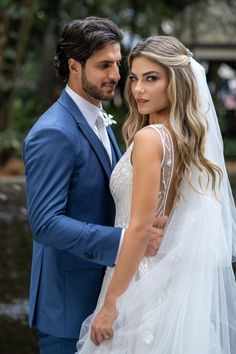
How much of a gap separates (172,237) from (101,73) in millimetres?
683

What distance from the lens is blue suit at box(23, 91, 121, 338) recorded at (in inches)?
108

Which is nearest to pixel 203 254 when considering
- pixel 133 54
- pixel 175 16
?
pixel 133 54

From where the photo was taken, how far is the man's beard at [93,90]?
2939 mm

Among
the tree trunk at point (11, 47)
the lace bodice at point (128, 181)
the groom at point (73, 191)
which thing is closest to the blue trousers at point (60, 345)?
the groom at point (73, 191)

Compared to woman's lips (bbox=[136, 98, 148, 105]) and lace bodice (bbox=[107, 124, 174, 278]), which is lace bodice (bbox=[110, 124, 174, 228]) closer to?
lace bodice (bbox=[107, 124, 174, 278])

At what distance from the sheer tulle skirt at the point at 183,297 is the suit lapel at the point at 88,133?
1.12 feet

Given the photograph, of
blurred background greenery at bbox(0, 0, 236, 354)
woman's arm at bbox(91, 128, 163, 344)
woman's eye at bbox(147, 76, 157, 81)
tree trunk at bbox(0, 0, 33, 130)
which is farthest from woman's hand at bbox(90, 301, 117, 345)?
tree trunk at bbox(0, 0, 33, 130)

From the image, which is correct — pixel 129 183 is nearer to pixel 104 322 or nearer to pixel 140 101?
pixel 140 101

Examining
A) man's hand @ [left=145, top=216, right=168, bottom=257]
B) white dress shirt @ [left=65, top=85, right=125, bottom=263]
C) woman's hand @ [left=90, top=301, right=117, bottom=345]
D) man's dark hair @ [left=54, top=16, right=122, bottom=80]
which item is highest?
man's dark hair @ [left=54, top=16, right=122, bottom=80]

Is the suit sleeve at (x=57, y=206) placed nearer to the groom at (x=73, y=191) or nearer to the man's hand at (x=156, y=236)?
the groom at (x=73, y=191)

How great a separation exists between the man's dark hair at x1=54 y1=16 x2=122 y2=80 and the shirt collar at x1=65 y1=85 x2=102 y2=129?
0.14 metres

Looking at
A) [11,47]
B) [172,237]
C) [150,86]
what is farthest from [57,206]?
[11,47]

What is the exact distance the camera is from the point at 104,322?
279cm

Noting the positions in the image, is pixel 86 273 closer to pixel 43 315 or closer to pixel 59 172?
pixel 43 315
